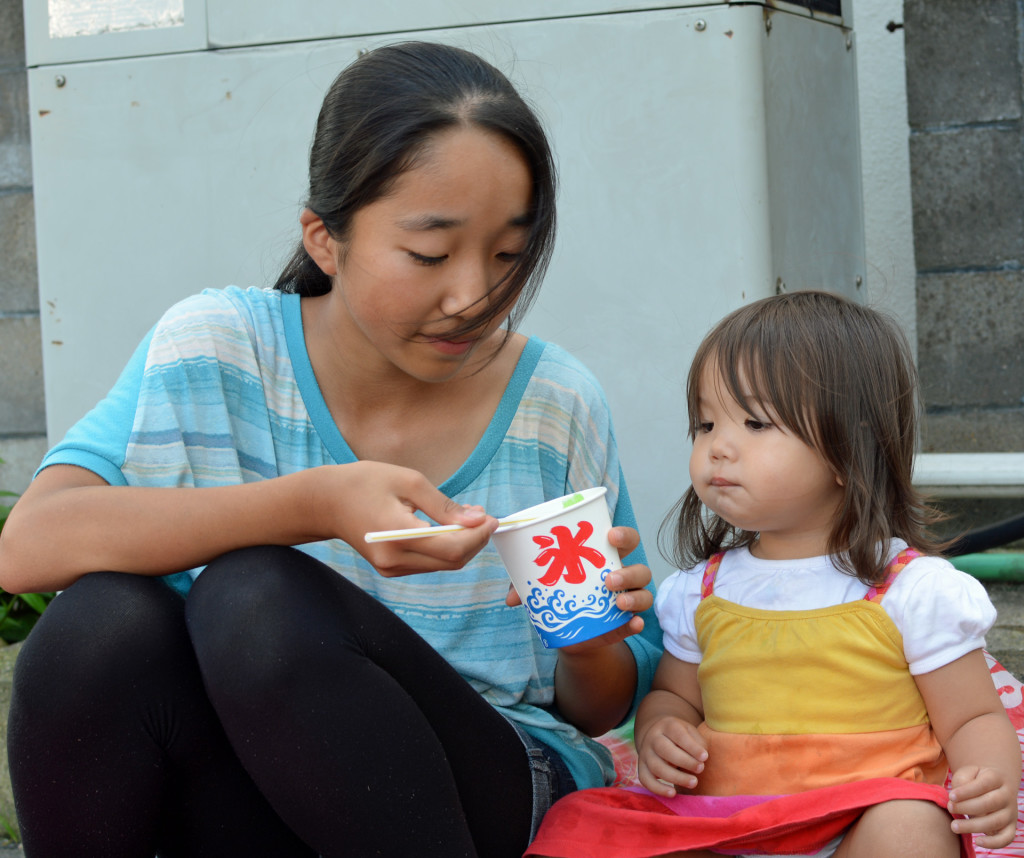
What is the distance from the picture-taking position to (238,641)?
123 cm

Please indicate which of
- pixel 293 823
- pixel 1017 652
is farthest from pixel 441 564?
pixel 1017 652

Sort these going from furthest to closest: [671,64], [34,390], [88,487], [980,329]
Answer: [34,390] < [980,329] < [671,64] < [88,487]

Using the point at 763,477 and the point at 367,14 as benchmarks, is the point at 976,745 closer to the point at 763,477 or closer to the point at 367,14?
the point at 763,477

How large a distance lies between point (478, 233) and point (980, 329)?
1.91m

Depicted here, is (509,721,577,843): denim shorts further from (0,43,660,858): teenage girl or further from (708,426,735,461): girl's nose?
(708,426,735,461): girl's nose

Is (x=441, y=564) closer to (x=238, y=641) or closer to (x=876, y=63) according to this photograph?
(x=238, y=641)

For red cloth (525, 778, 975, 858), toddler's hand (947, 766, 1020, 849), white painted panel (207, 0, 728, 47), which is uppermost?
white painted panel (207, 0, 728, 47)

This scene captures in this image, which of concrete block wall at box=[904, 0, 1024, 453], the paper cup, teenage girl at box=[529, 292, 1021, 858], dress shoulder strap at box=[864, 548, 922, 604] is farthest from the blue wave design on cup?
concrete block wall at box=[904, 0, 1024, 453]

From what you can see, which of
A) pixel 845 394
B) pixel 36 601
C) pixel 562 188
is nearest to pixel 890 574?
pixel 845 394

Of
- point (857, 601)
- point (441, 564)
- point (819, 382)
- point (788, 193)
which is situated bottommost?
point (857, 601)

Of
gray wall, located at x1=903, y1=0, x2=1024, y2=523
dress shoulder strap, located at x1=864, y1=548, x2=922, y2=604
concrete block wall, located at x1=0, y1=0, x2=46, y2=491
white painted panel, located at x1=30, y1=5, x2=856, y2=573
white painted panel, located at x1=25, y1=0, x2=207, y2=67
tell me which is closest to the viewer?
dress shoulder strap, located at x1=864, y1=548, x2=922, y2=604

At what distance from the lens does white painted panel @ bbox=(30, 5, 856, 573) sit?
6.66 ft

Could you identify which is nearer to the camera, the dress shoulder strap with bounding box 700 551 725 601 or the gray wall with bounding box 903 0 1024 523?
the dress shoulder strap with bounding box 700 551 725 601

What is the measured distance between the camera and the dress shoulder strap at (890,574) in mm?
1406
